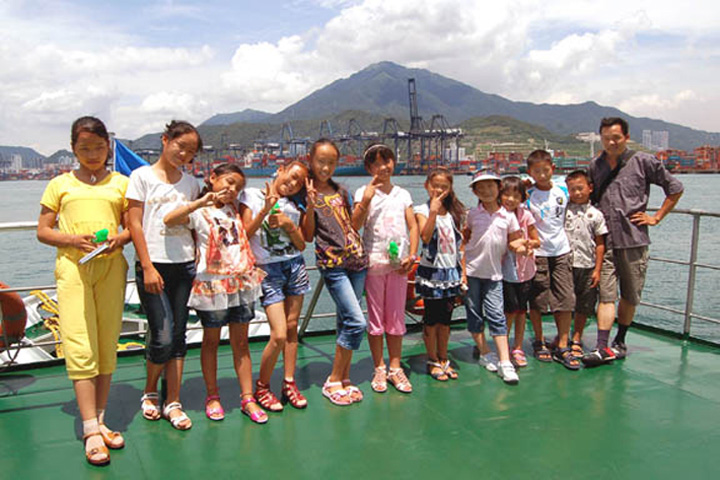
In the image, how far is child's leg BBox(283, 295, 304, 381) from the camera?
9.21 ft

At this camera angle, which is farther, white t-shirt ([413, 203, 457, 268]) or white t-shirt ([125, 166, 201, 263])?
white t-shirt ([413, 203, 457, 268])

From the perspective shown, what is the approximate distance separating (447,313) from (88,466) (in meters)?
2.01

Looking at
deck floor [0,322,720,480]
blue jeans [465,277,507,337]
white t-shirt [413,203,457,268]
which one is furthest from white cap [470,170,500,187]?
deck floor [0,322,720,480]

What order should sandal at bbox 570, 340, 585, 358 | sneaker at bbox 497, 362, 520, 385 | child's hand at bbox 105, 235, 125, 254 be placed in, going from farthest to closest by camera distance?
sandal at bbox 570, 340, 585, 358, sneaker at bbox 497, 362, 520, 385, child's hand at bbox 105, 235, 125, 254

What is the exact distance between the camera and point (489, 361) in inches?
134

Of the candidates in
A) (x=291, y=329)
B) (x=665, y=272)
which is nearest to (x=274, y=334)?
(x=291, y=329)

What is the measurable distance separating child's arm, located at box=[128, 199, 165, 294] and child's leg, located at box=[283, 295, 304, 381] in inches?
26.7

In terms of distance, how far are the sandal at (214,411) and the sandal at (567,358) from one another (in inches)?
81.7

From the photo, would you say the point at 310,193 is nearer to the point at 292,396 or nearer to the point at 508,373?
the point at 292,396

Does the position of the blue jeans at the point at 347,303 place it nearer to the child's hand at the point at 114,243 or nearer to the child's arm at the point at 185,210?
the child's arm at the point at 185,210

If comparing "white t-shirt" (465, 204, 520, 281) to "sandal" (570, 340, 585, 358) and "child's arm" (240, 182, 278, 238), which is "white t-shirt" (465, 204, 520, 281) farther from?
"child's arm" (240, 182, 278, 238)

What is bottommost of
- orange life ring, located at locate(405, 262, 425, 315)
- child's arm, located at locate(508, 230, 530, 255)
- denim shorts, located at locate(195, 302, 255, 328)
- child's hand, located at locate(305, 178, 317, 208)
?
orange life ring, located at locate(405, 262, 425, 315)

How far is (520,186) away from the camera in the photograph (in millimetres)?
3344

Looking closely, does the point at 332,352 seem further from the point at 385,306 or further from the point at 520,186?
the point at 520,186
